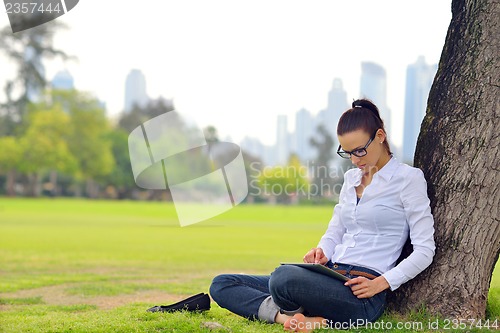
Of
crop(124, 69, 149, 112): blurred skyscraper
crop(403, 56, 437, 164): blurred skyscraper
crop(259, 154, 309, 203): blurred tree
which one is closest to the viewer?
crop(403, 56, 437, 164): blurred skyscraper

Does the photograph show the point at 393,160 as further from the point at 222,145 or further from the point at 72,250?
the point at 222,145

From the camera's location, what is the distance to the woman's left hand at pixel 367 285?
12.5 ft

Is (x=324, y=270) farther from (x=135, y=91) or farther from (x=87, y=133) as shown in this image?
(x=135, y=91)

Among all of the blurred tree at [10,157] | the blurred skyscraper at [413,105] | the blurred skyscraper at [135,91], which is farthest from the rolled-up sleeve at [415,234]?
the blurred skyscraper at [135,91]

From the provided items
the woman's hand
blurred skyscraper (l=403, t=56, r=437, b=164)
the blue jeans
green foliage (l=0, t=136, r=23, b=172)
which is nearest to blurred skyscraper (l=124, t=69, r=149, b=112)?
green foliage (l=0, t=136, r=23, b=172)

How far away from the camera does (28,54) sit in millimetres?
53000

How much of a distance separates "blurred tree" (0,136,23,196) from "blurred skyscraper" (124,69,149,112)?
899 inches

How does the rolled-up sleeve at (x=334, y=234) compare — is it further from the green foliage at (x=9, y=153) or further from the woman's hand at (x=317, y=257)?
the green foliage at (x=9, y=153)

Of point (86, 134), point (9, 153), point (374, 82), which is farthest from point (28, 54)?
point (374, 82)

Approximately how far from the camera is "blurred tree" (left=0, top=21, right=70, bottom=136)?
52219 millimetres

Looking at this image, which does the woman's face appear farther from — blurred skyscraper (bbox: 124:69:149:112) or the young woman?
blurred skyscraper (bbox: 124:69:149:112)

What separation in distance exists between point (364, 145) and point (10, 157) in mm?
61249

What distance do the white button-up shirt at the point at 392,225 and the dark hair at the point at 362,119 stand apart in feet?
0.87

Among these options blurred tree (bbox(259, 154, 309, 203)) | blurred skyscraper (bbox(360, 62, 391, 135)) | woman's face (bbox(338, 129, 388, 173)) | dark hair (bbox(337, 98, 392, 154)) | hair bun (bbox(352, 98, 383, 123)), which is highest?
hair bun (bbox(352, 98, 383, 123))
